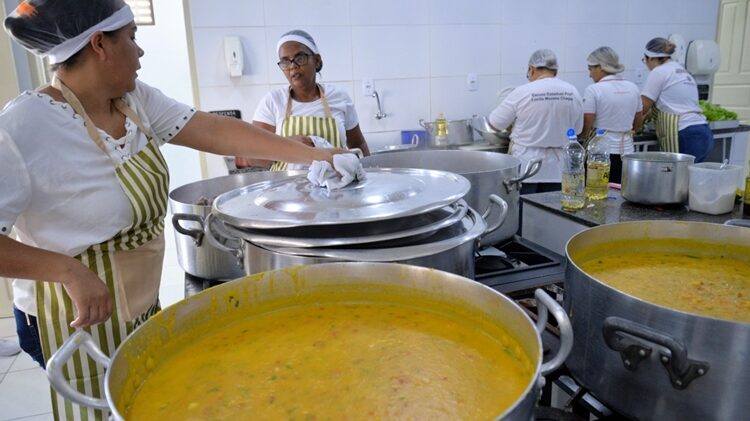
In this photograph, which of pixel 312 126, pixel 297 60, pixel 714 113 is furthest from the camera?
pixel 714 113

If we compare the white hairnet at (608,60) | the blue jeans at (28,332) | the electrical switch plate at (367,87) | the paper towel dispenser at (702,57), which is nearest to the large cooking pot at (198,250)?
the blue jeans at (28,332)

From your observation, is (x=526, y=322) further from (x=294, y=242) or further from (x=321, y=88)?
(x=321, y=88)

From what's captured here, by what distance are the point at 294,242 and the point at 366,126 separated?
9.71ft

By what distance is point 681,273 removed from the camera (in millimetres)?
1041

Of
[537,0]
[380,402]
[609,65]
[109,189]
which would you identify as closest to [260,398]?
[380,402]

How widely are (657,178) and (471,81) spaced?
2527 mm

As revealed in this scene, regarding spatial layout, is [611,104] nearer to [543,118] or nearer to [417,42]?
[543,118]

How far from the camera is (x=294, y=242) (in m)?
0.92

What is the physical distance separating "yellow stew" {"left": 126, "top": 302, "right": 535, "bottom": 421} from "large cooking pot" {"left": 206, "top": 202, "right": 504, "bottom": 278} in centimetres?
9

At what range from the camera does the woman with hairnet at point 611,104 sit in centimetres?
367

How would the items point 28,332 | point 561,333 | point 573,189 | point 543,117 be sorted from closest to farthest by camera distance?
1. point 561,333
2. point 28,332
3. point 573,189
4. point 543,117

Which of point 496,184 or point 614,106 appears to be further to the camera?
point 614,106

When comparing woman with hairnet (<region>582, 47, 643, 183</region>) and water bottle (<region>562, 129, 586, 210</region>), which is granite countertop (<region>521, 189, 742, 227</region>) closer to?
water bottle (<region>562, 129, 586, 210</region>)

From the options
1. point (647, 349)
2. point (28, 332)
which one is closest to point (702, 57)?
point (647, 349)
